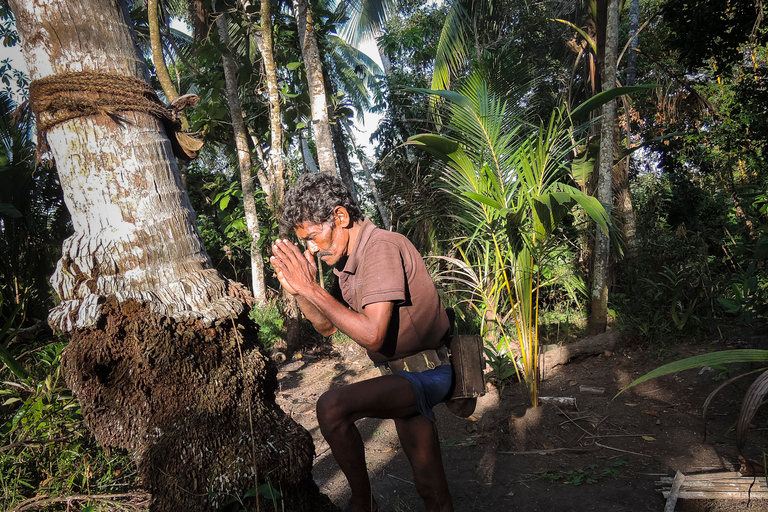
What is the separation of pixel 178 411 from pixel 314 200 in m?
1.05

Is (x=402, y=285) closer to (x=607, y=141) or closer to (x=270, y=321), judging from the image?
(x=607, y=141)

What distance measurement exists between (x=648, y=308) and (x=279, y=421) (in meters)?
5.21

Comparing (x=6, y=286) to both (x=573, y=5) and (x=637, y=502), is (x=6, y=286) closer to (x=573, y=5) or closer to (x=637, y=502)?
(x=637, y=502)

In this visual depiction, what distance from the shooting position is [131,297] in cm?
182

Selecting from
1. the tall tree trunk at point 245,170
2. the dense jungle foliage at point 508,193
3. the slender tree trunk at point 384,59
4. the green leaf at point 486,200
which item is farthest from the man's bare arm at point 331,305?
the slender tree trunk at point 384,59

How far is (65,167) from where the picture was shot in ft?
6.06

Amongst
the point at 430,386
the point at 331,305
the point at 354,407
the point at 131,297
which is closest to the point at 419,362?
the point at 430,386

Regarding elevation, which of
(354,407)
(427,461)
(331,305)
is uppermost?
(331,305)

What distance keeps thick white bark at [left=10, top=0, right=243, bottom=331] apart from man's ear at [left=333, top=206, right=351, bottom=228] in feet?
2.27

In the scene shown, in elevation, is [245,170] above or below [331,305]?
above

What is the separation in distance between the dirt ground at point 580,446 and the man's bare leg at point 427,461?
21.0 inches

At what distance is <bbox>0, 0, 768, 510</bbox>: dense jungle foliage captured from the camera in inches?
132

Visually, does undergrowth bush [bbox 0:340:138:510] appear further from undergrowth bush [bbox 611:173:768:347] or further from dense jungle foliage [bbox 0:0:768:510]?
undergrowth bush [bbox 611:173:768:347]

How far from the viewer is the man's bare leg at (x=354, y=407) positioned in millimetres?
1940
